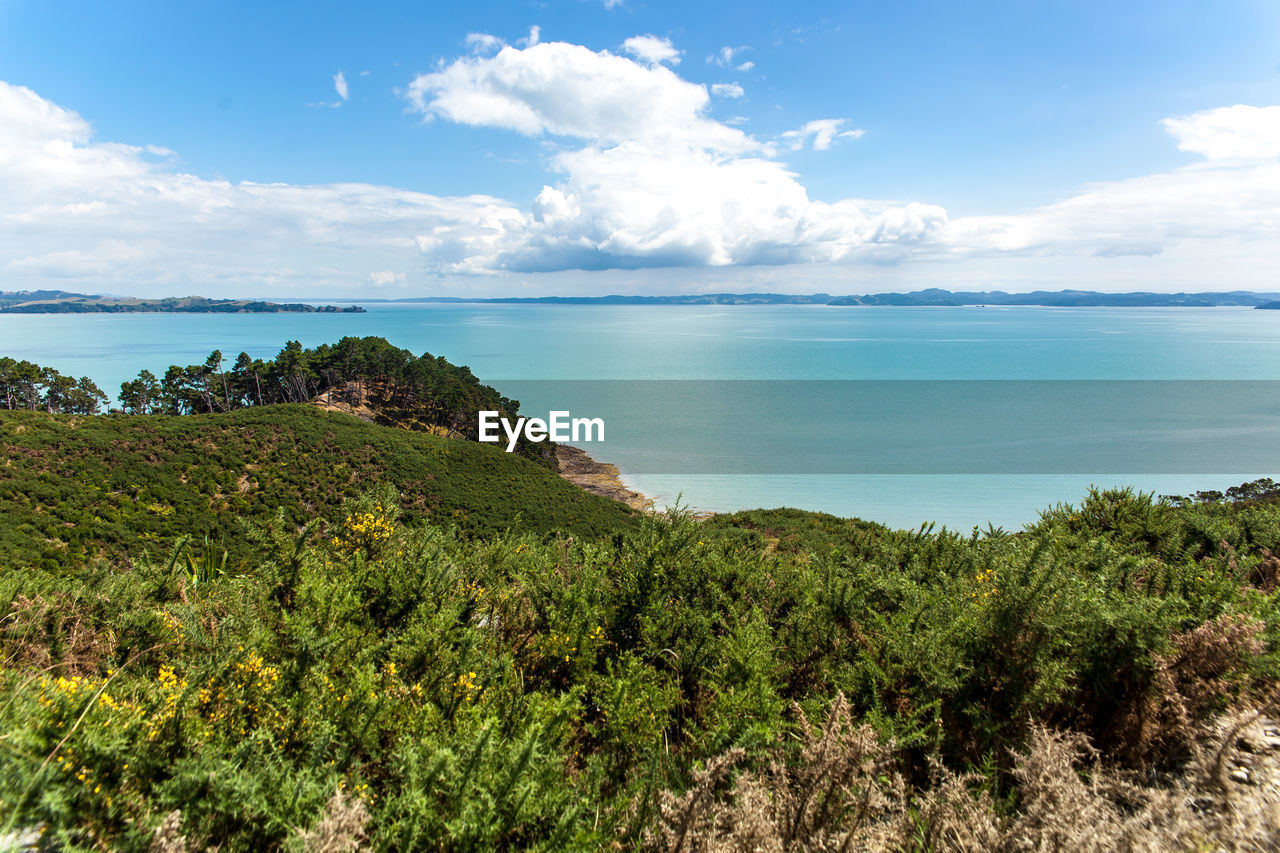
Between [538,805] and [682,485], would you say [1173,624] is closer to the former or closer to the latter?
[538,805]

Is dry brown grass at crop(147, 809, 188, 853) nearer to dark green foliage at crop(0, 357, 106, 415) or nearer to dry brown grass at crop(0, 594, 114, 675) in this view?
dry brown grass at crop(0, 594, 114, 675)

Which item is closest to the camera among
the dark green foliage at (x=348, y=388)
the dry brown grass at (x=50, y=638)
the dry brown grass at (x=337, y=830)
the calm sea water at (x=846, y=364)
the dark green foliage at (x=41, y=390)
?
the dry brown grass at (x=337, y=830)

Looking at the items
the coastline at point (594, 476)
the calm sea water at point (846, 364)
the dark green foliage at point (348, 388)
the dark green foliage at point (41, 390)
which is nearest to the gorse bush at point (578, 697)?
the calm sea water at point (846, 364)

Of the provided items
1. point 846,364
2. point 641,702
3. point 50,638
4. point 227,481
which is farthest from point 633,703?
point 846,364

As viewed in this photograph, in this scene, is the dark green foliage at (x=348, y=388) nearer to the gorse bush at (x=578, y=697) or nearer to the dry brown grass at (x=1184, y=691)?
the gorse bush at (x=578, y=697)

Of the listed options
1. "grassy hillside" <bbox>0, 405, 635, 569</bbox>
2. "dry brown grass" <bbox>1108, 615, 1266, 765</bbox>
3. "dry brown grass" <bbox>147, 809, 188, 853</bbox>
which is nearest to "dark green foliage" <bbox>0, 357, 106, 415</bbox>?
"grassy hillside" <bbox>0, 405, 635, 569</bbox>

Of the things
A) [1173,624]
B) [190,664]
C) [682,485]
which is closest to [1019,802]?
[1173,624]
